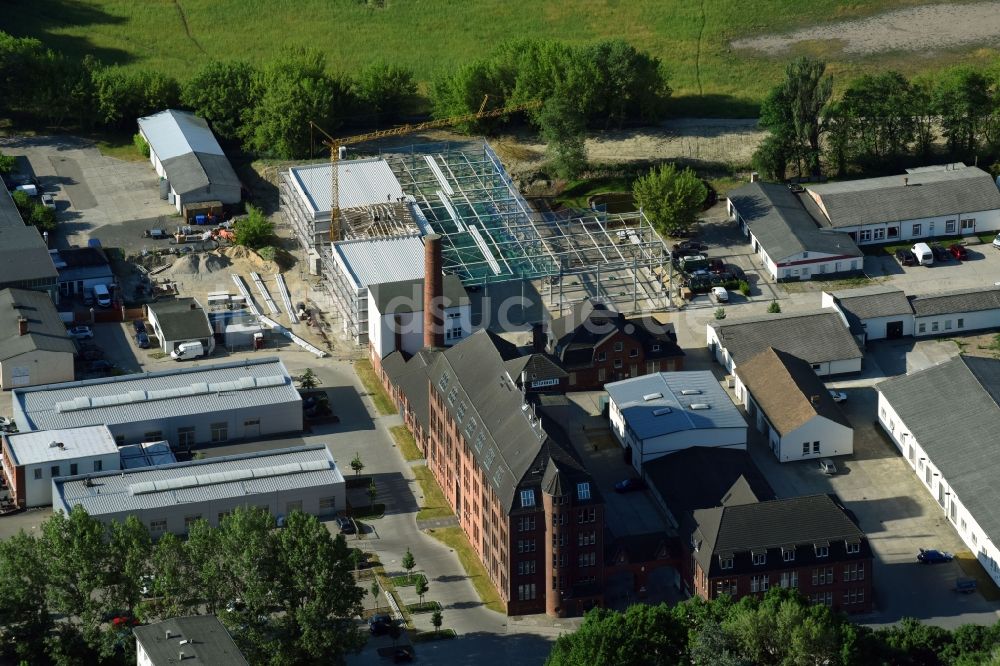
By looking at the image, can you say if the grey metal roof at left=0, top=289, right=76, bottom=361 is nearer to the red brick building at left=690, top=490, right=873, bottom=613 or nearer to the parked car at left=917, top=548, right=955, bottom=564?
the red brick building at left=690, top=490, right=873, bottom=613

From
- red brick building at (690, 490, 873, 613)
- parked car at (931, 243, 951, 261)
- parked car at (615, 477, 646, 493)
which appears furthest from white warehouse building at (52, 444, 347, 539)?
parked car at (931, 243, 951, 261)

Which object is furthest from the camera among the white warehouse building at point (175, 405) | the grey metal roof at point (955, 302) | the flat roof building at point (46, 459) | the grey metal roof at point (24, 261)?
the grey metal roof at point (24, 261)

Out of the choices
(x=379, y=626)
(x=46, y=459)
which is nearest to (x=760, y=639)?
(x=379, y=626)

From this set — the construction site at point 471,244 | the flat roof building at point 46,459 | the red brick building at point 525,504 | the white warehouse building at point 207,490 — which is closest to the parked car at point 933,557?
the red brick building at point 525,504

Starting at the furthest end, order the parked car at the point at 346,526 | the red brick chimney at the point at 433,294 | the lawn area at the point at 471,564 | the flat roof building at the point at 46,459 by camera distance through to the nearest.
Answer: the red brick chimney at the point at 433,294, the flat roof building at the point at 46,459, the parked car at the point at 346,526, the lawn area at the point at 471,564

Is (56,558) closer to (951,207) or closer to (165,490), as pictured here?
(165,490)

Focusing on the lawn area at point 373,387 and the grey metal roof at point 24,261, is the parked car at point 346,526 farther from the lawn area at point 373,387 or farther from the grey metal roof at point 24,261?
the grey metal roof at point 24,261

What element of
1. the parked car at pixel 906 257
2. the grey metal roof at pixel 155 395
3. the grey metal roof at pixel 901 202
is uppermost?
the grey metal roof at pixel 901 202
